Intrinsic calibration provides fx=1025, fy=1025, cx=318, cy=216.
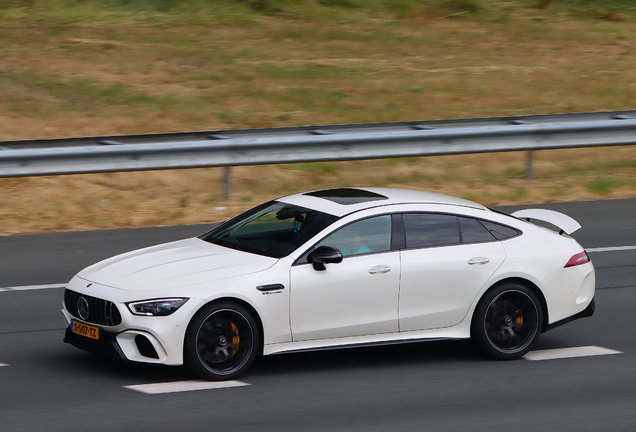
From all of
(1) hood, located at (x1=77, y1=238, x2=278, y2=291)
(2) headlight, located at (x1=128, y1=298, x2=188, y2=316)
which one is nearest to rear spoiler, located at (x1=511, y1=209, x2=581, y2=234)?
(1) hood, located at (x1=77, y1=238, x2=278, y2=291)

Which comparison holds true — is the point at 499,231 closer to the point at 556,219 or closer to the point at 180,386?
the point at 556,219

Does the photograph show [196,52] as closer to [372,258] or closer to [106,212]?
[106,212]

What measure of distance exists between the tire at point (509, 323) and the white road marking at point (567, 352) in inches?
8.9

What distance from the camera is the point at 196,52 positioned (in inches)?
874

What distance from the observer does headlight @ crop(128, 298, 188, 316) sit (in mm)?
7008

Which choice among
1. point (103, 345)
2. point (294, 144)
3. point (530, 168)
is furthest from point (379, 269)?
point (530, 168)

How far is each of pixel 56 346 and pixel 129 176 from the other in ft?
24.9

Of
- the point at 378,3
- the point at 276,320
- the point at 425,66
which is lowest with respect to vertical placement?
the point at 276,320

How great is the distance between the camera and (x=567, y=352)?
8461 millimetres

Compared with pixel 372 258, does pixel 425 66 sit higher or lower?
higher

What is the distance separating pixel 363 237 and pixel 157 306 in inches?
67.0

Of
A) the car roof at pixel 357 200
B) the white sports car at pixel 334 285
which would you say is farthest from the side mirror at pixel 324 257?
the car roof at pixel 357 200

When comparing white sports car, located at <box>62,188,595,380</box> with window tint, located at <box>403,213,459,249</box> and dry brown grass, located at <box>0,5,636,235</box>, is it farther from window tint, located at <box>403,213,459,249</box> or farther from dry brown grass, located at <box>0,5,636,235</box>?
dry brown grass, located at <box>0,5,636,235</box>

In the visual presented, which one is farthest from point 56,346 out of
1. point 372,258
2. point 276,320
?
point 372,258
